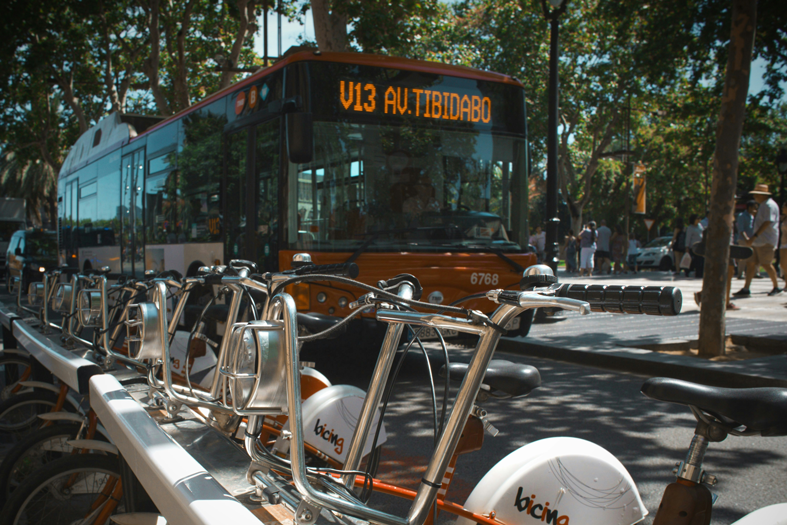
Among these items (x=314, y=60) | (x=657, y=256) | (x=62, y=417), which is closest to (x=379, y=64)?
(x=314, y=60)

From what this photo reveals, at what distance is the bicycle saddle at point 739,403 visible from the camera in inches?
60.8

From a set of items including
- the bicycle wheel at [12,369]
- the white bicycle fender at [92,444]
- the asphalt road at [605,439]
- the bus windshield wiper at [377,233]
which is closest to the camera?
the white bicycle fender at [92,444]

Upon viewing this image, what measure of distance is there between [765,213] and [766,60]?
3133 millimetres

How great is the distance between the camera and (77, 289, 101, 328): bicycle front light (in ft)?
12.3

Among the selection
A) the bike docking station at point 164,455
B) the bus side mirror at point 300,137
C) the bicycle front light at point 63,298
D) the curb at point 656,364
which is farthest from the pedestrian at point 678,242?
the bike docking station at point 164,455

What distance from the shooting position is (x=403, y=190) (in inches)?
257

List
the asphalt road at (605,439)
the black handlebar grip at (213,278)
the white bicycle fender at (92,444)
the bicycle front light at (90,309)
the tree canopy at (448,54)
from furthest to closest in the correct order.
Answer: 1. the tree canopy at (448,54)
2. the bicycle front light at (90,309)
3. the asphalt road at (605,439)
4. the black handlebar grip at (213,278)
5. the white bicycle fender at (92,444)

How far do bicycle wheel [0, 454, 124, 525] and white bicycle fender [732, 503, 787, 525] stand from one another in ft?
6.72

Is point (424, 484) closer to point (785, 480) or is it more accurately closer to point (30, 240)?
point (785, 480)

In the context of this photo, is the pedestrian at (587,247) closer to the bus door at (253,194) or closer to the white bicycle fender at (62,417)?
the bus door at (253,194)

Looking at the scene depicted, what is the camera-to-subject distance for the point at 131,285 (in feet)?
12.1

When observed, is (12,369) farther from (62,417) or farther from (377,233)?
(377,233)

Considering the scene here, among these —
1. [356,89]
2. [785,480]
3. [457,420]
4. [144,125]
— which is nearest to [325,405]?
[457,420]

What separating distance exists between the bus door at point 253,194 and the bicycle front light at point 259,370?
4.59 m
